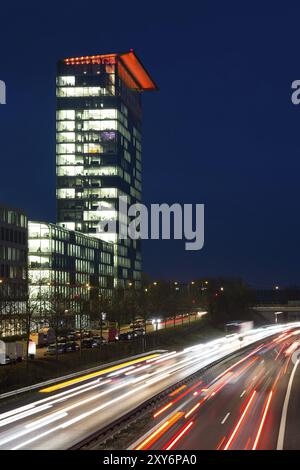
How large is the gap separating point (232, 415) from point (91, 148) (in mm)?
157161

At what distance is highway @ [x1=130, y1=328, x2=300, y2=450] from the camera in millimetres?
30156

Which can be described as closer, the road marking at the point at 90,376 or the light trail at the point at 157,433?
the light trail at the point at 157,433

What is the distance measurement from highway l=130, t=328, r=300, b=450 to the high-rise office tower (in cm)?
12716

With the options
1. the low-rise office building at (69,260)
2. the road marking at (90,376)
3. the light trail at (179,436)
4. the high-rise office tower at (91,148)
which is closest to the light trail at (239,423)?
the light trail at (179,436)

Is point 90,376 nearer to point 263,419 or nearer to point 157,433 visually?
point 263,419

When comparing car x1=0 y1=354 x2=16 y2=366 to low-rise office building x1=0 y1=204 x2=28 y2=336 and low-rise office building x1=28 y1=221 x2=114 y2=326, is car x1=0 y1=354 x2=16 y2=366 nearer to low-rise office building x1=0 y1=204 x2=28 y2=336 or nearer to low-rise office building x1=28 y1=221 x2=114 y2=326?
low-rise office building x1=0 y1=204 x2=28 y2=336

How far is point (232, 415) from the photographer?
37594 mm

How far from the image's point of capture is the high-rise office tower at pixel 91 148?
611 ft

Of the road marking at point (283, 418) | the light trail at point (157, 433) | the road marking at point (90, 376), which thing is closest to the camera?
the light trail at point (157, 433)

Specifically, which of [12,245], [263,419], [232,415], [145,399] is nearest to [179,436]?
[263,419]

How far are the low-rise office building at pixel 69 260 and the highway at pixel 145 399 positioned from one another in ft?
152

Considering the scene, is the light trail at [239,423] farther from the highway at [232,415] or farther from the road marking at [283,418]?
the road marking at [283,418]
